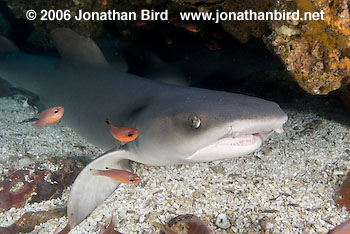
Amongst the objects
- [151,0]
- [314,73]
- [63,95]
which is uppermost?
[151,0]

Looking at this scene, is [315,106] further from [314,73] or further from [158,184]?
[158,184]

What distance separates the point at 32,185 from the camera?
2689mm

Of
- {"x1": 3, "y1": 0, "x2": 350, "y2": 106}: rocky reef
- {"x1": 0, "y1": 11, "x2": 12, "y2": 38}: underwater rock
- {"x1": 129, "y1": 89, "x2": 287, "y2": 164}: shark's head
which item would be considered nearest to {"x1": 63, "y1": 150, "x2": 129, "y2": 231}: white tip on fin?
{"x1": 129, "y1": 89, "x2": 287, "y2": 164}: shark's head

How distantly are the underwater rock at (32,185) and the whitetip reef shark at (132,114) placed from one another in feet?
1.06

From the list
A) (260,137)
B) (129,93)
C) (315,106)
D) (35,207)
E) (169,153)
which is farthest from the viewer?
(315,106)

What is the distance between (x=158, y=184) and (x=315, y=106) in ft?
8.05

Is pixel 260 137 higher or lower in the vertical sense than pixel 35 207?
higher

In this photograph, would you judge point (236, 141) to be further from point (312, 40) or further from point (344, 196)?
point (312, 40)

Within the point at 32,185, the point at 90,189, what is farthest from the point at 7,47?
the point at 90,189

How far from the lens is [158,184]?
273cm

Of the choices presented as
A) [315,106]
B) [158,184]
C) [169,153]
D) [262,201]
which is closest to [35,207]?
[158,184]

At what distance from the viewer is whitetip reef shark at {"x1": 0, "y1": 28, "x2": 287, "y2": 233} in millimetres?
2059

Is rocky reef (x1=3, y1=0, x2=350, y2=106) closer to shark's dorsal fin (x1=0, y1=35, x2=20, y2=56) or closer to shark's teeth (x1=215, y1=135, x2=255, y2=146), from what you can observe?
shark's teeth (x1=215, y1=135, x2=255, y2=146)

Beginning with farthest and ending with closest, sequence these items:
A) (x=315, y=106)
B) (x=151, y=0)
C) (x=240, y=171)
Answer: (x=151, y=0) → (x=315, y=106) → (x=240, y=171)
